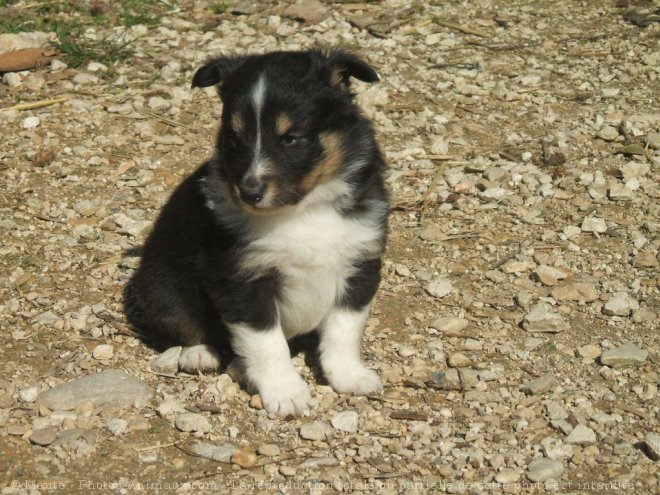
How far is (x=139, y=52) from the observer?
27.5 feet

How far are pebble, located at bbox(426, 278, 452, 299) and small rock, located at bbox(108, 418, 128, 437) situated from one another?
1.99 metres

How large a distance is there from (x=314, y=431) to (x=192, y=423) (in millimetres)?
Result: 583

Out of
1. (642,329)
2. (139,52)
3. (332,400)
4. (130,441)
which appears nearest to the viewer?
(130,441)

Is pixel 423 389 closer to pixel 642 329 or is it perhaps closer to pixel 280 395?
pixel 280 395

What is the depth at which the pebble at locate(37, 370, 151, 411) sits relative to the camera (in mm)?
4840

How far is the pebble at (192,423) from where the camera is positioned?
4.70 meters

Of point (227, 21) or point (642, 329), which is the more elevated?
point (642, 329)

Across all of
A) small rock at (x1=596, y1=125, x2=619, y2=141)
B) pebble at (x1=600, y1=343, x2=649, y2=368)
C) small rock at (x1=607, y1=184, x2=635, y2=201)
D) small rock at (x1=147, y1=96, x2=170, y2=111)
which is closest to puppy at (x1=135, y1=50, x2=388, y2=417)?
pebble at (x1=600, y1=343, x2=649, y2=368)

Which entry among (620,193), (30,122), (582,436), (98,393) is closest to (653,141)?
(620,193)

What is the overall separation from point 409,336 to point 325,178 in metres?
1.20

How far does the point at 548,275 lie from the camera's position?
5.86 meters

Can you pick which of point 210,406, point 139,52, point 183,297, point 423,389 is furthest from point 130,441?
point 139,52

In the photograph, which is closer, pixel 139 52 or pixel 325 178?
pixel 325 178

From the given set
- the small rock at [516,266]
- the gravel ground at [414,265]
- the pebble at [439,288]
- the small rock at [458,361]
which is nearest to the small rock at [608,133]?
the gravel ground at [414,265]
